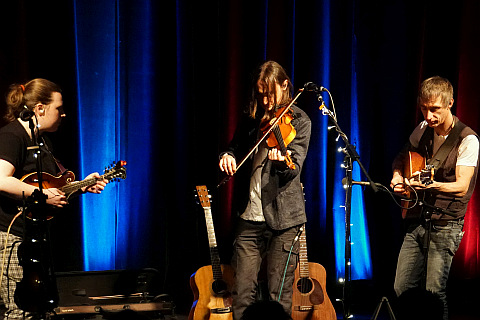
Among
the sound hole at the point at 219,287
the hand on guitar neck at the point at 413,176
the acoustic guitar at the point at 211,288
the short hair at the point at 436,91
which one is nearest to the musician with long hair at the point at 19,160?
the acoustic guitar at the point at 211,288

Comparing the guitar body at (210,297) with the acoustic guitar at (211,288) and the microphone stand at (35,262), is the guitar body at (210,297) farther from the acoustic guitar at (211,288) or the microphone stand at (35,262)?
the microphone stand at (35,262)

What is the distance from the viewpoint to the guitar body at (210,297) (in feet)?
13.2

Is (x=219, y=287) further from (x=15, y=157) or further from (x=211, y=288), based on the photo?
(x=15, y=157)

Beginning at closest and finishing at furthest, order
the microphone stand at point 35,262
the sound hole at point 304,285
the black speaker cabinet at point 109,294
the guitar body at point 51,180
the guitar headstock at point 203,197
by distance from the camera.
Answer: the microphone stand at point 35,262 → the guitar body at point 51,180 → the black speaker cabinet at point 109,294 → the guitar headstock at point 203,197 → the sound hole at point 304,285

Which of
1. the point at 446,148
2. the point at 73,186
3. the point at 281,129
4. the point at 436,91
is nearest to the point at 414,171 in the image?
the point at 446,148

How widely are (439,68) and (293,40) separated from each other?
1.38m

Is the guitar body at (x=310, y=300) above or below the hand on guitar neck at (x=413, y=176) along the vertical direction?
below

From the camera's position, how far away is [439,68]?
5.20m

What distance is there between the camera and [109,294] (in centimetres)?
430

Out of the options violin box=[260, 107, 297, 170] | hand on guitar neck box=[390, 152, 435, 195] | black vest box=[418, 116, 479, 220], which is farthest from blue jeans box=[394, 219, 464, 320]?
violin box=[260, 107, 297, 170]

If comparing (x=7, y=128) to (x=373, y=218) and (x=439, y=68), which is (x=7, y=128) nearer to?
(x=373, y=218)

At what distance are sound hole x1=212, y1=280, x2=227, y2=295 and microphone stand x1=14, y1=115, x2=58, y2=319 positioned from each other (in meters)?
1.22

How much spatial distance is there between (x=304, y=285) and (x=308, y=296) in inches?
3.4

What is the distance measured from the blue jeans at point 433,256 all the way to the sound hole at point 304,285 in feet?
2.53
